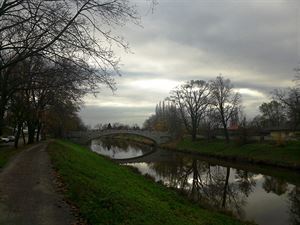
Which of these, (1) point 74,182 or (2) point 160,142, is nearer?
(1) point 74,182

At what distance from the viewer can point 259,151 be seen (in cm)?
4347

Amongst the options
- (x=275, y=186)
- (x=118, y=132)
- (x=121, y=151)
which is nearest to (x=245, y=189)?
(x=275, y=186)

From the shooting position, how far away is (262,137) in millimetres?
50375

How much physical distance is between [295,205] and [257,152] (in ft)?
78.0

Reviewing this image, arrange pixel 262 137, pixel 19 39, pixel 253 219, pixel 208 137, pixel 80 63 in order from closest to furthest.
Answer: pixel 80 63 < pixel 19 39 < pixel 253 219 < pixel 262 137 < pixel 208 137

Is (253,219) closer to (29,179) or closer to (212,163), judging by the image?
(29,179)

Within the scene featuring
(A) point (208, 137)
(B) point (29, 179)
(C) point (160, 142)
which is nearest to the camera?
(B) point (29, 179)

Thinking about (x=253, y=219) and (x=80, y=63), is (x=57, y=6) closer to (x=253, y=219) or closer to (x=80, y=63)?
(x=80, y=63)

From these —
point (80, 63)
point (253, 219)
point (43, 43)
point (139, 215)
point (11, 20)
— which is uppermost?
point (11, 20)

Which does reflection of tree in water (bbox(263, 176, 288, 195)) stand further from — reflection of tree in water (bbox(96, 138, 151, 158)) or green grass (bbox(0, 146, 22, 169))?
reflection of tree in water (bbox(96, 138, 151, 158))

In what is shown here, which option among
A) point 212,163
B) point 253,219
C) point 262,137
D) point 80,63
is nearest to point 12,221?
point 80,63

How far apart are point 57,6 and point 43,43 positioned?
1.16 meters

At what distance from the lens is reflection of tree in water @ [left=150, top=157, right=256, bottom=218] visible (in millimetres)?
21109

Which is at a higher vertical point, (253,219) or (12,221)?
(12,221)
